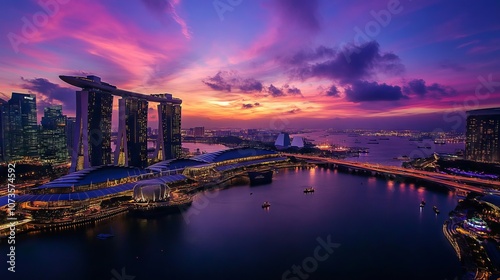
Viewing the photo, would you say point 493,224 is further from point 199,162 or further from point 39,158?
point 39,158

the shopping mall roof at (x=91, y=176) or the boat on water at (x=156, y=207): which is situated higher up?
the shopping mall roof at (x=91, y=176)

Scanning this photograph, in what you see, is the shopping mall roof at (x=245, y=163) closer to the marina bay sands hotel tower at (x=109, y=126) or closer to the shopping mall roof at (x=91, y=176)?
the shopping mall roof at (x=91, y=176)

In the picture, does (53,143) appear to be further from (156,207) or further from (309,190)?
(309,190)

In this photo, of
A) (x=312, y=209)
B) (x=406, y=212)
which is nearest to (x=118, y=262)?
(x=312, y=209)

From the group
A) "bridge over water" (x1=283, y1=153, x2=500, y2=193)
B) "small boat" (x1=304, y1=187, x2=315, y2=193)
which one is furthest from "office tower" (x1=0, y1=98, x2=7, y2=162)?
"bridge over water" (x1=283, y1=153, x2=500, y2=193)

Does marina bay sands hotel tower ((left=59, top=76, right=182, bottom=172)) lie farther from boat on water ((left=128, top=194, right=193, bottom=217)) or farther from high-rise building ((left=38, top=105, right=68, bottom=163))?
high-rise building ((left=38, top=105, right=68, bottom=163))

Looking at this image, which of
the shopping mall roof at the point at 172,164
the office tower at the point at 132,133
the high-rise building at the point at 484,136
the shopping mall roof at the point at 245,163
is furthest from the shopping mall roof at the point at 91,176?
the high-rise building at the point at 484,136
